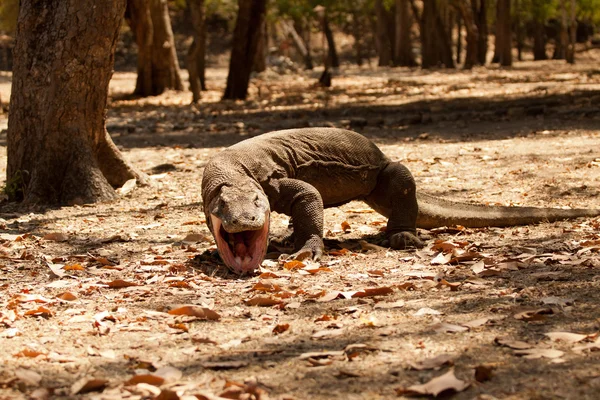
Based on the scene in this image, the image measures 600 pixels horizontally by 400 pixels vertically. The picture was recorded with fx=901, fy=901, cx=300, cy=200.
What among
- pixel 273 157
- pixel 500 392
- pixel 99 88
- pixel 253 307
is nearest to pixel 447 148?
pixel 99 88

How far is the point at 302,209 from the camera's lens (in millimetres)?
5461

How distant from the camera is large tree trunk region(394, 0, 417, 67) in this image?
121 feet

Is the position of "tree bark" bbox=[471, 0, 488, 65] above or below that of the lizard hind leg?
above

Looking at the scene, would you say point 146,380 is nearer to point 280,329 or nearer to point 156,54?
point 280,329

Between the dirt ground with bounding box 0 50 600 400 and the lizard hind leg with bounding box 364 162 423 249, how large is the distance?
0.80 feet

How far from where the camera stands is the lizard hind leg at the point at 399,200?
590 centimetres

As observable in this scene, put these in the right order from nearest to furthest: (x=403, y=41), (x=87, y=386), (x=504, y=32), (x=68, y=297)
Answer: (x=87, y=386)
(x=68, y=297)
(x=504, y=32)
(x=403, y=41)

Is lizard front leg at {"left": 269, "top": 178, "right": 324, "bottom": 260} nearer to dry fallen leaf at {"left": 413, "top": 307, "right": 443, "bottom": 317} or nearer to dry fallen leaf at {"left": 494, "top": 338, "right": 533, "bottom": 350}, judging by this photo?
dry fallen leaf at {"left": 413, "top": 307, "right": 443, "bottom": 317}

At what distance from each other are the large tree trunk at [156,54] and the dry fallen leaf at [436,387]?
55.3 ft

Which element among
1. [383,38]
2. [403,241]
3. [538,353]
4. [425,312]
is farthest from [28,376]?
[383,38]

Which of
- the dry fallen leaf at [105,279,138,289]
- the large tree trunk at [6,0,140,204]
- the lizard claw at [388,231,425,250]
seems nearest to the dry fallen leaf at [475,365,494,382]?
the dry fallen leaf at [105,279,138,289]

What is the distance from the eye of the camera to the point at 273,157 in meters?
5.69

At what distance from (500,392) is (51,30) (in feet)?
18.7

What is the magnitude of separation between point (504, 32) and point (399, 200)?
2837 cm
